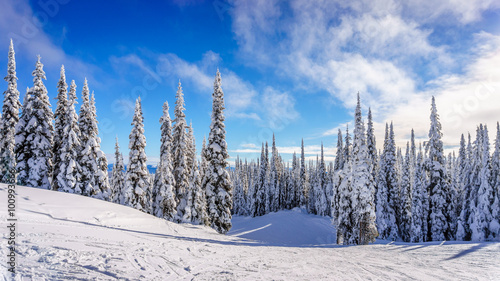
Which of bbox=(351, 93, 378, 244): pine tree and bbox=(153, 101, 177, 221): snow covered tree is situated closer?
bbox=(351, 93, 378, 244): pine tree

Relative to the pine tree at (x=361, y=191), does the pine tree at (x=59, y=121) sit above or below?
above

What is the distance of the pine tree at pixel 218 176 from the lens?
25.5 metres

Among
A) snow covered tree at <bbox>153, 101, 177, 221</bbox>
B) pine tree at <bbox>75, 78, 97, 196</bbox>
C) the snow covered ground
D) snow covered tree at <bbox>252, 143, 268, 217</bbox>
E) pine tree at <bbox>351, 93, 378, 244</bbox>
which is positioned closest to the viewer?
the snow covered ground

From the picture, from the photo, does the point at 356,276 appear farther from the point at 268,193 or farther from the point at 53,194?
the point at 268,193

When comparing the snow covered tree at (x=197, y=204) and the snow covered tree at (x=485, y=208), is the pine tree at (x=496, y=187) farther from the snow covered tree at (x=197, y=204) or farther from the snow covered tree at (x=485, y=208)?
the snow covered tree at (x=197, y=204)

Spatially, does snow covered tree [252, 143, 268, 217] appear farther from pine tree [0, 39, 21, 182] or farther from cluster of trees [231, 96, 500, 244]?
pine tree [0, 39, 21, 182]

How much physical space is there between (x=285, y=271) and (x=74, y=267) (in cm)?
664

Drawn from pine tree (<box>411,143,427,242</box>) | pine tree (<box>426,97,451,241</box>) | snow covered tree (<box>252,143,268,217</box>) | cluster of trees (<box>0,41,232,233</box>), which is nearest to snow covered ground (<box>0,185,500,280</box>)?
cluster of trees (<box>0,41,232,233</box>)

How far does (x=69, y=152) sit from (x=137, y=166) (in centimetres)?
677

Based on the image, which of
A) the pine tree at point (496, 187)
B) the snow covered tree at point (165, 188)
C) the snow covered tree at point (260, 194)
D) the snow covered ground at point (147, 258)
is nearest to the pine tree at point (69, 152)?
the snow covered tree at point (165, 188)

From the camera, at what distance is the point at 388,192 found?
37.0 meters

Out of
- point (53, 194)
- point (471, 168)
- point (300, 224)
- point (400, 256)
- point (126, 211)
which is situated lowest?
point (300, 224)

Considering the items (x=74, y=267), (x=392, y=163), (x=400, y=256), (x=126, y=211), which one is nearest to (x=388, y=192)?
(x=392, y=163)

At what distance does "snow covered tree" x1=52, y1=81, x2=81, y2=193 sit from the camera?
24859 millimetres
